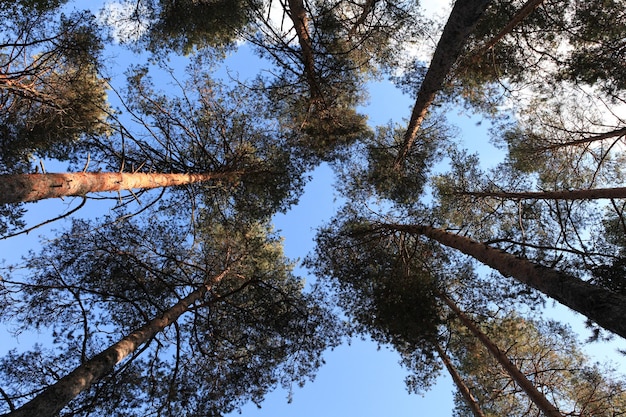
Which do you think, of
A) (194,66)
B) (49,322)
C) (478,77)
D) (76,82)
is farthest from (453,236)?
(76,82)

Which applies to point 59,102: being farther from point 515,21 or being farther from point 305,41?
point 515,21

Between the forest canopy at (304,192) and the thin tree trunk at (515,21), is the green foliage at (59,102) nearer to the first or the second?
the forest canopy at (304,192)

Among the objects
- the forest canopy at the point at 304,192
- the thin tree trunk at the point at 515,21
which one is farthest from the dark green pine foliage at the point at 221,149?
the thin tree trunk at the point at 515,21

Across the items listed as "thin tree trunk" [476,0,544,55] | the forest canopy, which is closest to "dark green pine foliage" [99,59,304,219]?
the forest canopy

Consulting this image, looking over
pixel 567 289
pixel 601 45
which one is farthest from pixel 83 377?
pixel 601 45

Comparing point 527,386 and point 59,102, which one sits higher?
point 59,102

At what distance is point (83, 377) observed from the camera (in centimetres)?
476

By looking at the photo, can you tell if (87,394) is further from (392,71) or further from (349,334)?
(392,71)

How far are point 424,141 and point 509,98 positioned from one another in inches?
100

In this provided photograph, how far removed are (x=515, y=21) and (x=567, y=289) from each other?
545cm

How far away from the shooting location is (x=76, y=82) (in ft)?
29.5

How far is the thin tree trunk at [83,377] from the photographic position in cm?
423

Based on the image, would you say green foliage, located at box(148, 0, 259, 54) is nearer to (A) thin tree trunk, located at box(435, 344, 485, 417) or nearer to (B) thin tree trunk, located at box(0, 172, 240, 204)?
(B) thin tree trunk, located at box(0, 172, 240, 204)

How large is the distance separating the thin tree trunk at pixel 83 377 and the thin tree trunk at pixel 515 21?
7860mm
